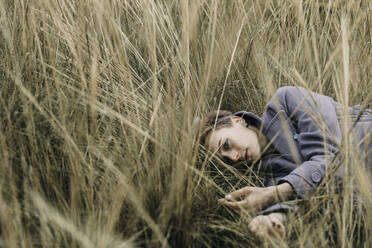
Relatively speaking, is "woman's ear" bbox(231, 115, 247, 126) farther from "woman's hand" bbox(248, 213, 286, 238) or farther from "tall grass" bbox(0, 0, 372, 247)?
"woman's hand" bbox(248, 213, 286, 238)

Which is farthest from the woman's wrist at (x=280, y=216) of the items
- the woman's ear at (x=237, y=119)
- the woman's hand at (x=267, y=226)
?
the woman's ear at (x=237, y=119)

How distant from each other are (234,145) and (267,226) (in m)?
0.45

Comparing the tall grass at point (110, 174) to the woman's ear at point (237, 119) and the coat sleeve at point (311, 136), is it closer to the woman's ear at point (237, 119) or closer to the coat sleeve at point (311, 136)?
the coat sleeve at point (311, 136)

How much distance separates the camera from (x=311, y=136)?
133cm

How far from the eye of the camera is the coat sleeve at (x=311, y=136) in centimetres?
117

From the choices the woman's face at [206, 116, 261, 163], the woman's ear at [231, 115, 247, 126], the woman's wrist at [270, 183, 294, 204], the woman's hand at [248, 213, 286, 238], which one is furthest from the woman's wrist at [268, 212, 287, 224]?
the woman's ear at [231, 115, 247, 126]

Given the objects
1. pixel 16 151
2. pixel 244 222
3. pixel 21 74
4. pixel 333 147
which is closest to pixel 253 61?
pixel 333 147

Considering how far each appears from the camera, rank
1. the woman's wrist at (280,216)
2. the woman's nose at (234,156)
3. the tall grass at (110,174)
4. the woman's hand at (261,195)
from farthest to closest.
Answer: the woman's nose at (234,156) → the woman's hand at (261,195) → the woman's wrist at (280,216) → the tall grass at (110,174)

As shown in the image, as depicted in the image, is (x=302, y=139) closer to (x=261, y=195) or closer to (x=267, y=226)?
(x=261, y=195)

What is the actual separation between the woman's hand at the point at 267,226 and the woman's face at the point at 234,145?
0.37 m

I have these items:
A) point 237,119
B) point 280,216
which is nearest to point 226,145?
point 237,119

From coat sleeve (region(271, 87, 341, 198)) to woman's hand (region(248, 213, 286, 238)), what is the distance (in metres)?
0.14

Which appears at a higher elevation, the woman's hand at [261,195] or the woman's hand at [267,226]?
the woman's hand at [267,226]

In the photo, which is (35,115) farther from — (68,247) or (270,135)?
(270,135)
